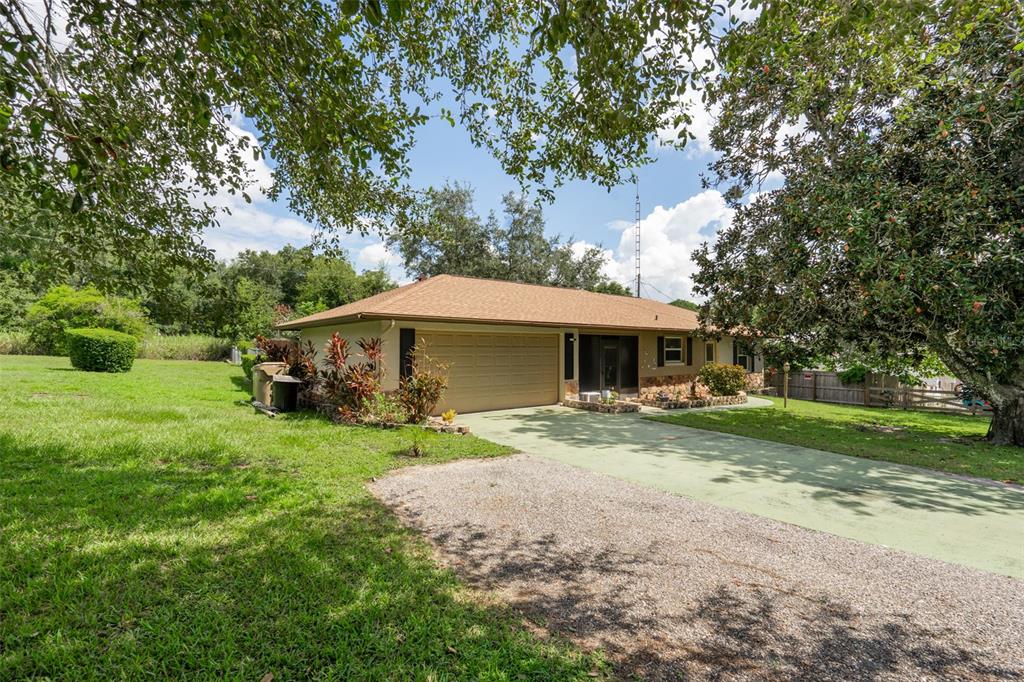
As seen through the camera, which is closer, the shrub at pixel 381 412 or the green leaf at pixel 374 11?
the green leaf at pixel 374 11

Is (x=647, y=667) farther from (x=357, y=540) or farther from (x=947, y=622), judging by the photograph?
(x=357, y=540)

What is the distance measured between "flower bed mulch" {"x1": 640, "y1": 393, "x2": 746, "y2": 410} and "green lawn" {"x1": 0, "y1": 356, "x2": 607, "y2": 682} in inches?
386

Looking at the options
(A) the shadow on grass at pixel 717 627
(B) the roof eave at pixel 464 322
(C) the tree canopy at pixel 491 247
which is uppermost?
(C) the tree canopy at pixel 491 247

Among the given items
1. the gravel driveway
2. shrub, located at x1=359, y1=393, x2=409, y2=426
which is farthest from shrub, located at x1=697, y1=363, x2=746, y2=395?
the gravel driveway

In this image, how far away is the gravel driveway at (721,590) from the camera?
8.91ft

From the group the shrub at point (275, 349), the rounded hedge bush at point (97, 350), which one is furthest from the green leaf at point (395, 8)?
the rounded hedge bush at point (97, 350)

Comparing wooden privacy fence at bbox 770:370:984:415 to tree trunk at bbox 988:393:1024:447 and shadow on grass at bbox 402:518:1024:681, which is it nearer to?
tree trunk at bbox 988:393:1024:447

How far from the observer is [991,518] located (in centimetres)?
517

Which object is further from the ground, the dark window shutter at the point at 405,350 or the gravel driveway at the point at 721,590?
the dark window shutter at the point at 405,350

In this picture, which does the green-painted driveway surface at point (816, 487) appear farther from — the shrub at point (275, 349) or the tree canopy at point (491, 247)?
the tree canopy at point (491, 247)

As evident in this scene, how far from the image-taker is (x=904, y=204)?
28.6 feet

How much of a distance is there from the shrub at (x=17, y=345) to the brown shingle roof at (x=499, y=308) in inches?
645

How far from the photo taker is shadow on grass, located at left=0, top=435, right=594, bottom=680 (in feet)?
8.34

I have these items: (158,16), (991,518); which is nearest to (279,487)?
(158,16)
